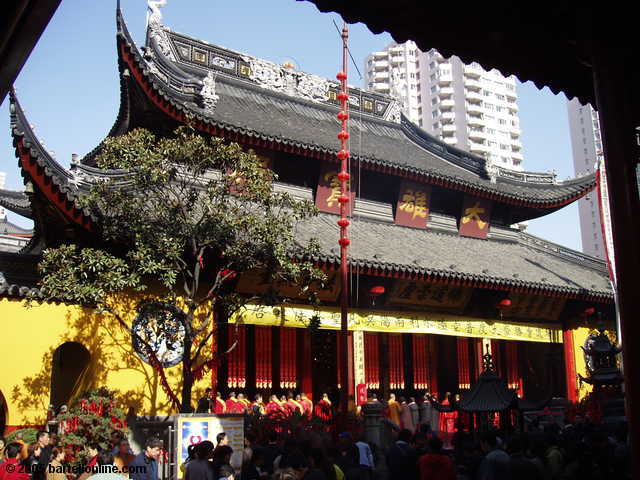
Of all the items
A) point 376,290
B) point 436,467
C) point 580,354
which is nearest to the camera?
point 436,467

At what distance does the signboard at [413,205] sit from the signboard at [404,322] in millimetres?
3198

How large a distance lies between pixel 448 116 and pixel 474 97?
12.0 ft

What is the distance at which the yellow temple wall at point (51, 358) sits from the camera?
11594 millimetres

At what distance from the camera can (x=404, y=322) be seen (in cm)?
1648

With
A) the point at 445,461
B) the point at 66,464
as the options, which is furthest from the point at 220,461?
the point at 66,464

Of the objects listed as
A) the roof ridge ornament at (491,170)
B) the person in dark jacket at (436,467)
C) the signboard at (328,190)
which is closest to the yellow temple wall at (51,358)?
the signboard at (328,190)

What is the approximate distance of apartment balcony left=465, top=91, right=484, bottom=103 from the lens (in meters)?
77.2

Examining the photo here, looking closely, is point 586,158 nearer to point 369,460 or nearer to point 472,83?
point 472,83

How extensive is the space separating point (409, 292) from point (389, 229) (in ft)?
8.33

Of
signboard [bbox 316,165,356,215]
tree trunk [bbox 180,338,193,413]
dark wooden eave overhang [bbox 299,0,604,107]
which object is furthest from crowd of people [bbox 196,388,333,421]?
dark wooden eave overhang [bbox 299,0,604,107]

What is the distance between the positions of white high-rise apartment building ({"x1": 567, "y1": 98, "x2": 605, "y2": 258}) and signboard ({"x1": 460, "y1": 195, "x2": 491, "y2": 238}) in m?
53.2

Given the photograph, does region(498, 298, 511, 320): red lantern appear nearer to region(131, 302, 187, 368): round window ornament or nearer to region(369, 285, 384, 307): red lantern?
region(369, 285, 384, 307): red lantern

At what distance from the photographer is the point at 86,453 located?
9.73m

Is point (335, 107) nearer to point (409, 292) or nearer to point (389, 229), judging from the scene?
point (389, 229)
